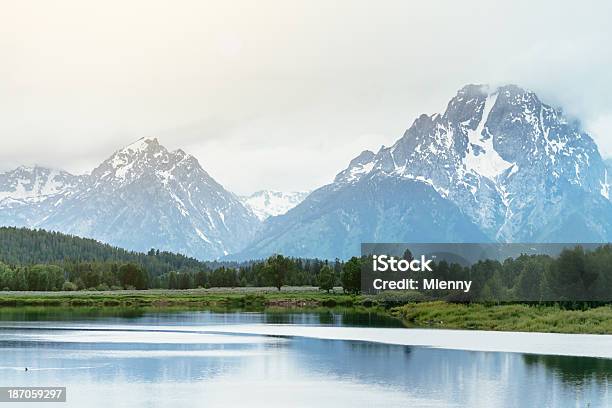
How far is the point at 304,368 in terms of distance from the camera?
72.0 metres

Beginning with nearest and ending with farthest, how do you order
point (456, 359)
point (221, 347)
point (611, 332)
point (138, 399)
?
point (138, 399) → point (456, 359) → point (221, 347) → point (611, 332)

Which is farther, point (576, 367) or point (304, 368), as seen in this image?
point (576, 367)

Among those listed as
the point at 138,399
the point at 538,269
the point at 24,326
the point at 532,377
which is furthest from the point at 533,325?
the point at 138,399

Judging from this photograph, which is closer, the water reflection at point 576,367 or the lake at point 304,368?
the lake at point 304,368

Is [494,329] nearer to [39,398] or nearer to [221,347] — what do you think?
[221,347]

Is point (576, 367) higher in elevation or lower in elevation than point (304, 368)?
higher

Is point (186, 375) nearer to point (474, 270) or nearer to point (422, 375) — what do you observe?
point (422, 375)

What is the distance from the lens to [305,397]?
5681 cm

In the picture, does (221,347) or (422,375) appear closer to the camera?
(422,375)

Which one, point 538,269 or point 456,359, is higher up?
point 538,269

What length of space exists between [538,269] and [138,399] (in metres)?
91.2

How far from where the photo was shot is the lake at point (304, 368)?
185ft

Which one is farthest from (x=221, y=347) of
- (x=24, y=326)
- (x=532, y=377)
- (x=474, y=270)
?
(x=474, y=270)

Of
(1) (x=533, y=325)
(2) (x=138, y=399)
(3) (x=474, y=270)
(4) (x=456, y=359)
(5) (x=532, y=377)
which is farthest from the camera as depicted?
(3) (x=474, y=270)
